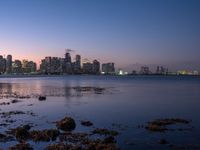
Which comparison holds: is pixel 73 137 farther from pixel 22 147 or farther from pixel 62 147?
pixel 22 147

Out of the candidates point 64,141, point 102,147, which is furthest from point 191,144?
point 64,141

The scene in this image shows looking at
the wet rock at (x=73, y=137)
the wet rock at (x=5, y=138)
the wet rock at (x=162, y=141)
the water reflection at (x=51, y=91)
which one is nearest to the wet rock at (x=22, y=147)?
the wet rock at (x=5, y=138)

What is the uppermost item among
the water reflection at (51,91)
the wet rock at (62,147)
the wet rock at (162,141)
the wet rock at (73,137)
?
the wet rock at (62,147)

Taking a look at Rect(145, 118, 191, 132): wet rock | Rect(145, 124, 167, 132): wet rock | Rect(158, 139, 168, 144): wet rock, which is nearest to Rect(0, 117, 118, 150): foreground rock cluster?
Rect(158, 139, 168, 144): wet rock

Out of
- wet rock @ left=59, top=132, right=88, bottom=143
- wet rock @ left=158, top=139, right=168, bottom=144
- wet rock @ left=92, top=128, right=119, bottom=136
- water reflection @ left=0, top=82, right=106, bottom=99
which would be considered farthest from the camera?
water reflection @ left=0, top=82, right=106, bottom=99

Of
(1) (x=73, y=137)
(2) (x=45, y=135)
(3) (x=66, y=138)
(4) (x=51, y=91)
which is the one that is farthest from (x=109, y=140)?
(4) (x=51, y=91)

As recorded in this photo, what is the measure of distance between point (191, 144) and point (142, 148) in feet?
15.5

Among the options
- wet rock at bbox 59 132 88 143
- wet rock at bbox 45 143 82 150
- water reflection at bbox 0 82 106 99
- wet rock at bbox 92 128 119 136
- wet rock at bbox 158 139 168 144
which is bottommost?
water reflection at bbox 0 82 106 99

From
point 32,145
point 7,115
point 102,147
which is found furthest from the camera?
point 7,115

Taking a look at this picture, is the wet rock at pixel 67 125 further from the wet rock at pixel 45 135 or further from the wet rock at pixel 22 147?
the wet rock at pixel 22 147

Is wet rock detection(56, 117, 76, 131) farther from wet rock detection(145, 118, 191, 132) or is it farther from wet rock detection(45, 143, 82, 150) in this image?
wet rock detection(145, 118, 191, 132)

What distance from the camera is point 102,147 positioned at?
1022 inches

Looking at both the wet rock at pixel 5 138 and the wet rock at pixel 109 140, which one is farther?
the wet rock at pixel 5 138

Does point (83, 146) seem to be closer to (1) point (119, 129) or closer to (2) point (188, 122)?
(1) point (119, 129)
